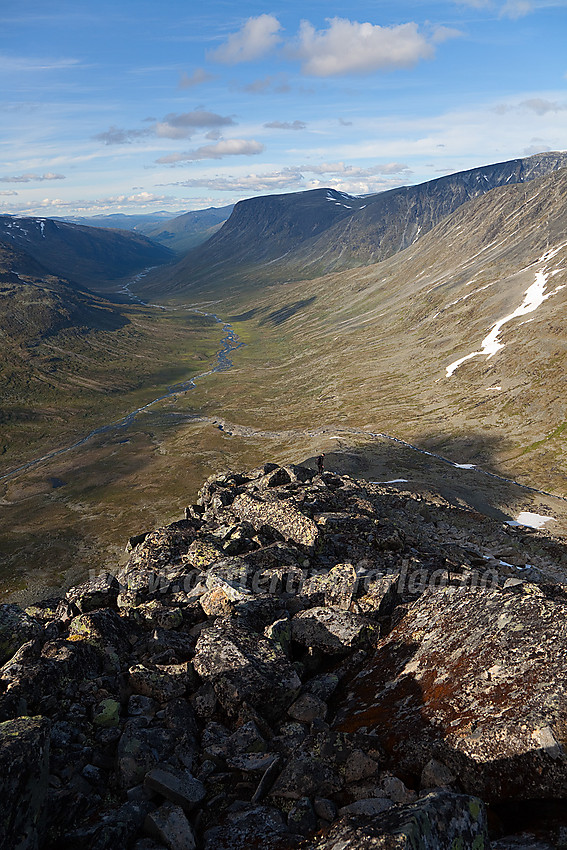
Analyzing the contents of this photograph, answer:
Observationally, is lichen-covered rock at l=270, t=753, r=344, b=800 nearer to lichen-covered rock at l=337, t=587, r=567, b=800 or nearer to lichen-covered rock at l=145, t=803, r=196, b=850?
lichen-covered rock at l=337, t=587, r=567, b=800

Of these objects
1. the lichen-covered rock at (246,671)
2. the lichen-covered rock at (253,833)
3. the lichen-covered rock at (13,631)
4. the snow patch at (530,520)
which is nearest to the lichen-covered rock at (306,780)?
the lichen-covered rock at (253,833)

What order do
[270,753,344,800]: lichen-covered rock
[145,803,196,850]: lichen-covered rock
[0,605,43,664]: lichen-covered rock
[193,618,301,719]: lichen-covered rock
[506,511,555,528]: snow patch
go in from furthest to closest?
[506,511,555,528]: snow patch, [0,605,43,664]: lichen-covered rock, [193,618,301,719]: lichen-covered rock, [270,753,344,800]: lichen-covered rock, [145,803,196,850]: lichen-covered rock

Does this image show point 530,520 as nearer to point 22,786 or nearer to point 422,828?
point 422,828

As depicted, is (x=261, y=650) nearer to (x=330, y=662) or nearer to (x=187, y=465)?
(x=330, y=662)

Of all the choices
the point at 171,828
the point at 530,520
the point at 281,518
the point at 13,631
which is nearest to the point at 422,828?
the point at 171,828

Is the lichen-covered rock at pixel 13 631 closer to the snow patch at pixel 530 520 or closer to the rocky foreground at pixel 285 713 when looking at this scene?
the rocky foreground at pixel 285 713

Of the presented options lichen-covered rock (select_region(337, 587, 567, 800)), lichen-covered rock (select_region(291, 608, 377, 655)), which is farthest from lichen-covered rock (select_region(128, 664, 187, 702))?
lichen-covered rock (select_region(337, 587, 567, 800))
